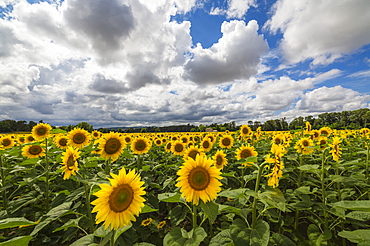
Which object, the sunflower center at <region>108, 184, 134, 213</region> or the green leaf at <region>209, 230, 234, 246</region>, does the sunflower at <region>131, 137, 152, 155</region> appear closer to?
the sunflower center at <region>108, 184, 134, 213</region>

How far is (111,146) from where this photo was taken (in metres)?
4.29

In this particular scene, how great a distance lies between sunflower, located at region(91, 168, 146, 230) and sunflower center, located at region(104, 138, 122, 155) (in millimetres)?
2438

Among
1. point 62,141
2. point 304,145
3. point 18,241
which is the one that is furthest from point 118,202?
point 304,145

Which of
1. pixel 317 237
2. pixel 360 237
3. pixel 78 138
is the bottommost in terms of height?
pixel 317 237

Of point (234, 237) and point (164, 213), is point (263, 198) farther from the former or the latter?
point (164, 213)

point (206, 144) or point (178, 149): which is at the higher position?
point (206, 144)

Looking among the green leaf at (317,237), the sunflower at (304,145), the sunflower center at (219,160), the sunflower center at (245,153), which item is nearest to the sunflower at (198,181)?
the green leaf at (317,237)

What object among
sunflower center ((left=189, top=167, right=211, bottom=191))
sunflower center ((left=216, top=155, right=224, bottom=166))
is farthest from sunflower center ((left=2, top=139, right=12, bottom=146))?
sunflower center ((left=189, top=167, right=211, bottom=191))

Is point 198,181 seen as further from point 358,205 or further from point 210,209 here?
point 358,205

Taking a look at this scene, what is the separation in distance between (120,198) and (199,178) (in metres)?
0.99

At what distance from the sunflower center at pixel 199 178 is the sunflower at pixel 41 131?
5.24 m

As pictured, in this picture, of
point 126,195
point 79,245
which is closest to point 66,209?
point 79,245

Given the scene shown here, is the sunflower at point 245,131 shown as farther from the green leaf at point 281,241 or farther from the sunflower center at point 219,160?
the green leaf at point 281,241

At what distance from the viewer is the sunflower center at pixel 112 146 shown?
4262 millimetres
